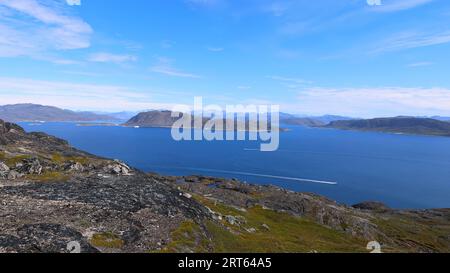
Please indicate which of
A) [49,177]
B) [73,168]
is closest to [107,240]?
[49,177]

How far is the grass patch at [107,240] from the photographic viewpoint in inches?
1408

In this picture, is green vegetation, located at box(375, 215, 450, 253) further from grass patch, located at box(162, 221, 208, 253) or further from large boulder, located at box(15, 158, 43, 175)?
large boulder, located at box(15, 158, 43, 175)

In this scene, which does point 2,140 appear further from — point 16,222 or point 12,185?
point 16,222

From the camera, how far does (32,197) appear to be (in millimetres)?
43719

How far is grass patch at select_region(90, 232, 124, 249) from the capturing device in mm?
35753

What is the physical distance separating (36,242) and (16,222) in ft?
15.4

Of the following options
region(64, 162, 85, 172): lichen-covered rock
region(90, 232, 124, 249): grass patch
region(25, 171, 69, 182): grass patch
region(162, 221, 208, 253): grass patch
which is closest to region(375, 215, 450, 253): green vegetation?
region(162, 221, 208, 253): grass patch

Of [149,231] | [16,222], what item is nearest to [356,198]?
[149,231]

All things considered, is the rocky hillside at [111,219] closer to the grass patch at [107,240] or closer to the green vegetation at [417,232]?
the grass patch at [107,240]

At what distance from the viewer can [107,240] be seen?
122 ft

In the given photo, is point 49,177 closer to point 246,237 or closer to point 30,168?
point 30,168
